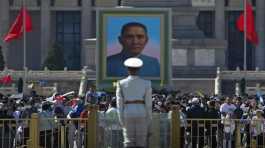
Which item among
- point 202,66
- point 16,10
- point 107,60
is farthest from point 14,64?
point 107,60

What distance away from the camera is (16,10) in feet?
330

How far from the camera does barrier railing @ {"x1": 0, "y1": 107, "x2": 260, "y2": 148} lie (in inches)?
909

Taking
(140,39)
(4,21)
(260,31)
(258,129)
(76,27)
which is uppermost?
(4,21)

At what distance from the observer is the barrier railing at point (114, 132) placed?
2309cm

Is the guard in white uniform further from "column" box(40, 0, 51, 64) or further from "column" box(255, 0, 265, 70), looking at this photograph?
"column" box(40, 0, 51, 64)

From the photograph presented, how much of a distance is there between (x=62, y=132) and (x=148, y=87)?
519 centimetres

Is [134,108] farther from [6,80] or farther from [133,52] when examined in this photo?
[6,80]

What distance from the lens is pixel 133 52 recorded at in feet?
136

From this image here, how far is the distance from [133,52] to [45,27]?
5842 cm

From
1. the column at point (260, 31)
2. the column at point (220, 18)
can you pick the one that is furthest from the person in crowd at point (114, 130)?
the column at point (220, 18)

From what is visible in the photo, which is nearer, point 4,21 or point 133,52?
point 133,52

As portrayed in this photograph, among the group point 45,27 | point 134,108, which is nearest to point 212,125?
point 134,108

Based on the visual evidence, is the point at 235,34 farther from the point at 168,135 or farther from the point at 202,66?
the point at 168,135

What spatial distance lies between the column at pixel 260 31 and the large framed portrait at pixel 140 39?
56940 millimetres
